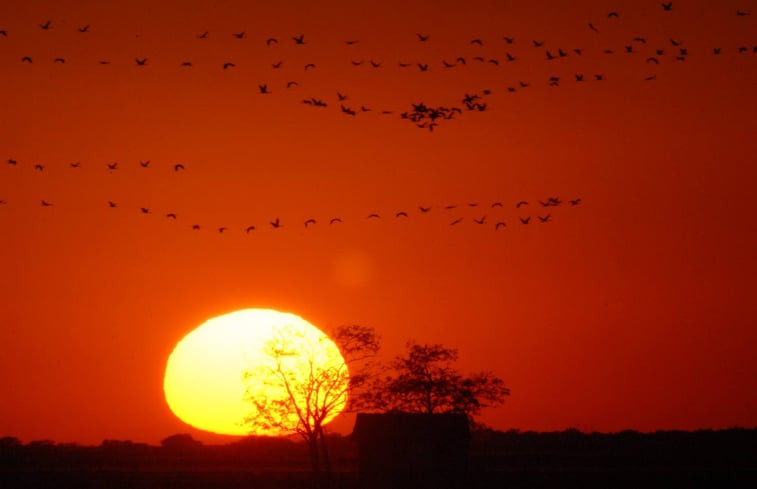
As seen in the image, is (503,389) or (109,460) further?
(109,460)

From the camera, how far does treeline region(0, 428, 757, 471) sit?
85.2 metres

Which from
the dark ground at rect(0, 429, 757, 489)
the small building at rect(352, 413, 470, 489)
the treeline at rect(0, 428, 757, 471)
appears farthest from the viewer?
the treeline at rect(0, 428, 757, 471)

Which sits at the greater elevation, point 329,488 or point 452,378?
point 452,378

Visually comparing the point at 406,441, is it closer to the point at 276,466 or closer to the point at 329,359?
the point at 329,359

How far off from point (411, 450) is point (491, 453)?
145ft

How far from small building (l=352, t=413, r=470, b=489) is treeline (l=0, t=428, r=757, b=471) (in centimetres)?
398

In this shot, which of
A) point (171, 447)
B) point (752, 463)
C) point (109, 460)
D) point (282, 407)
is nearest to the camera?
point (282, 407)

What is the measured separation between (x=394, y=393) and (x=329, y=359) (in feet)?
23.3

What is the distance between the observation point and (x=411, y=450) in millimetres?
63125

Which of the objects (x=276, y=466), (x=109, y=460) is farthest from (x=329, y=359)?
(x=109, y=460)

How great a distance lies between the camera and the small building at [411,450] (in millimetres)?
62562

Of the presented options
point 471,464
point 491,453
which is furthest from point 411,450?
point 491,453

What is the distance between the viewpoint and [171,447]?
134500 millimetres

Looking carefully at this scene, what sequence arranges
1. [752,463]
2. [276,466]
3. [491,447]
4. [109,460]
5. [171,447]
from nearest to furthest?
[752,463], [276,466], [109,460], [491,447], [171,447]
